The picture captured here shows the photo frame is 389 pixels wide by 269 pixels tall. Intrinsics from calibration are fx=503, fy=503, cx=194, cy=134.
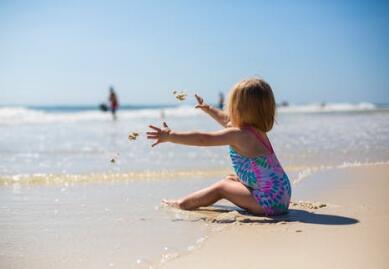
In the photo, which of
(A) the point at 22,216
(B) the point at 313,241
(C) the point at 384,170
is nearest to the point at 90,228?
(A) the point at 22,216

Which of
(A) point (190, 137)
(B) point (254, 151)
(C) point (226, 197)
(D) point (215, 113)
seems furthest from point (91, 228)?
(D) point (215, 113)

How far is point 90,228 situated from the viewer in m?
3.39

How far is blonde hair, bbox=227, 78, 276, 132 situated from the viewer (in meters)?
3.70

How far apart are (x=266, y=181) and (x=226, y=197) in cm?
39

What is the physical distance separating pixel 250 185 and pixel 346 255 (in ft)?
4.50

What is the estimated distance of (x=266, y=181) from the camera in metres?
3.77

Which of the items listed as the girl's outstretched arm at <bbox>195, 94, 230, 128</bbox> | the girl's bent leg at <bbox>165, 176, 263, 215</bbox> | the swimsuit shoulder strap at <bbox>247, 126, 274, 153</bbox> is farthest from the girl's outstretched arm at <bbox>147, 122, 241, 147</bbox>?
the girl's outstretched arm at <bbox>195, 94, 230, 128</bbox>

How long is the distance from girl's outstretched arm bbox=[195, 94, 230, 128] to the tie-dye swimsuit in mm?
599

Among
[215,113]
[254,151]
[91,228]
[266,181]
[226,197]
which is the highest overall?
[215,113]

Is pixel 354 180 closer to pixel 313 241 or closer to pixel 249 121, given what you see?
pixel 249 121

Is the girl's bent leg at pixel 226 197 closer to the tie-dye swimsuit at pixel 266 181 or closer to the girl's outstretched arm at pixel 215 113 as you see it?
the tie-dye swimsuit at pixel 266 181

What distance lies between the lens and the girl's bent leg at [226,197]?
3814mm

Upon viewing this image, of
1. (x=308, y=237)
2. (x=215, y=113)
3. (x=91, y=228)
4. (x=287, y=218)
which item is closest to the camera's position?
(x=308, y=237)

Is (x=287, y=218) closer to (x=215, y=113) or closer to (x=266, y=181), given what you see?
(x=266, y=181)
